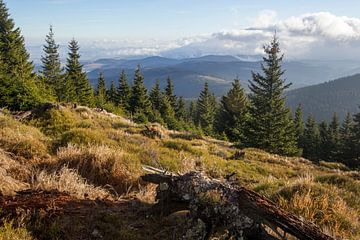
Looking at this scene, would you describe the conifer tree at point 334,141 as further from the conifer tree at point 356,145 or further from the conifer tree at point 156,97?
the conifer tree at point 156,97

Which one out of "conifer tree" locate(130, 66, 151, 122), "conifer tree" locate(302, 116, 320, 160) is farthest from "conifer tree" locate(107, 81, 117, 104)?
"conifer tree" locate(302, 116, 320, 160)

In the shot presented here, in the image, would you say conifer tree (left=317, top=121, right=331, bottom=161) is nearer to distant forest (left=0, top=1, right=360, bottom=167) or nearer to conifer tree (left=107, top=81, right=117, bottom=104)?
distant forest (left=0, top=1, right=360, bottom=167)

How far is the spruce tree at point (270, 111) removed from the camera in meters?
40.0

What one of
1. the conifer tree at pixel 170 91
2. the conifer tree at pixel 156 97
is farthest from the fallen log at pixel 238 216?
the conifer tree at pixel 170 91

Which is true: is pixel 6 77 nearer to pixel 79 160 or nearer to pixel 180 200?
pixel 79 160

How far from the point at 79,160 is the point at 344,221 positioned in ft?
15.8

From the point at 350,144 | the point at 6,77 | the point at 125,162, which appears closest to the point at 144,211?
the point at 125,162

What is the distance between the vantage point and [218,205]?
12.1 feet

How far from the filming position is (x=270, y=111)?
4228 centimetres

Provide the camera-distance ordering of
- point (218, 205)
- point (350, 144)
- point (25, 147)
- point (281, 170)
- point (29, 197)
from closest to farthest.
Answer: point (218, 205) < point (29, 197) < point (25, 147) < point (281, 170) < point (350, 144)

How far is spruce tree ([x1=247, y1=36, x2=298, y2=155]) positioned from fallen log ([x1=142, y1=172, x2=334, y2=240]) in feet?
118

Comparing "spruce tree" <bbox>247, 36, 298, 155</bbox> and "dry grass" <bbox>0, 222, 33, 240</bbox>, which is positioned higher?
"dry grass" <bbox>0, 222, 33, 240</bbox>

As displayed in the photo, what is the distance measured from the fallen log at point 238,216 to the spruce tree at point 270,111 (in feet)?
118

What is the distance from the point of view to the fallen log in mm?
3531
